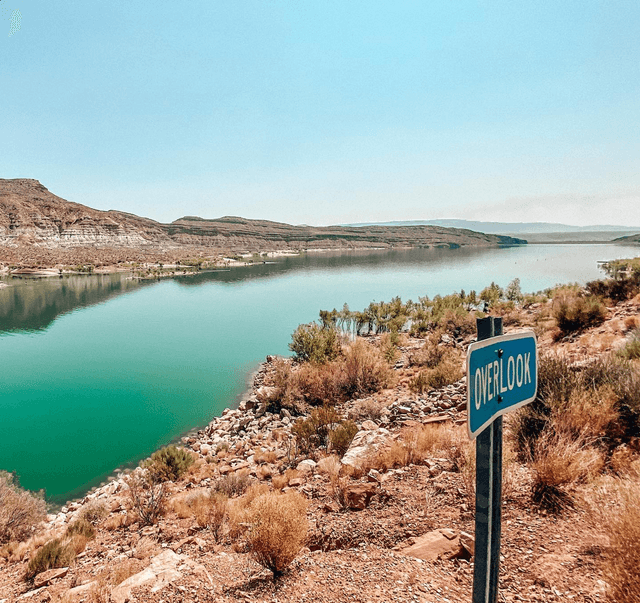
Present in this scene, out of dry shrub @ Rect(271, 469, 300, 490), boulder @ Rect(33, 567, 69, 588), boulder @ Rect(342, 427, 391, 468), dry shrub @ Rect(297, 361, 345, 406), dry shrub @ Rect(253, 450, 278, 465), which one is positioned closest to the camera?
boulder @ Rect(33, 567, 69, 588)

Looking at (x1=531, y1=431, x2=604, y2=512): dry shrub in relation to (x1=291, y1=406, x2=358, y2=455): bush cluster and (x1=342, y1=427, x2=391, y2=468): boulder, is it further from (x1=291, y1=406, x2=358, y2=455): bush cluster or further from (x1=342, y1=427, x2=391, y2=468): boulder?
(x1=291, y1=406, x2=358, y2=455): bush cluster

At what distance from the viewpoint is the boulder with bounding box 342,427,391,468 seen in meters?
5.55

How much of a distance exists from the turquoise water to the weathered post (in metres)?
10.3

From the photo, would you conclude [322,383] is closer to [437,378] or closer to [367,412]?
[367,412]

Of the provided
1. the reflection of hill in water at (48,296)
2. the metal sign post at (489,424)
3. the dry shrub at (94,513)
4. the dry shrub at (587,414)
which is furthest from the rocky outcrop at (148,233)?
the metal sign post at (489,424)

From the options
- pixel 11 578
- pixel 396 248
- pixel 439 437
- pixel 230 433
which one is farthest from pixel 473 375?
pixel 396 248

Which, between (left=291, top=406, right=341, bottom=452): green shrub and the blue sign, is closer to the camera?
the blue sign

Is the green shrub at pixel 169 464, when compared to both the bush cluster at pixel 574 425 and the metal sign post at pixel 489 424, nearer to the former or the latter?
the bush cluster at pixel 574 425

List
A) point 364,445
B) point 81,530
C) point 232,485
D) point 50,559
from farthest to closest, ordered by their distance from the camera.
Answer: point 364,445 → point 232,485 → point 81,530 → point 50,559

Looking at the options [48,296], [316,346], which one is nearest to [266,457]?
[316,346]

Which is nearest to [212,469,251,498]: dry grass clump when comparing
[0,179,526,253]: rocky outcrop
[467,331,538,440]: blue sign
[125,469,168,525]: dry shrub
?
[125,469,168,525]: dry shrub

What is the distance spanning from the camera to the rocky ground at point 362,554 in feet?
8.96

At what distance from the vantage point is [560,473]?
3416mm

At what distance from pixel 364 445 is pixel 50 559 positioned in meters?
4.39
